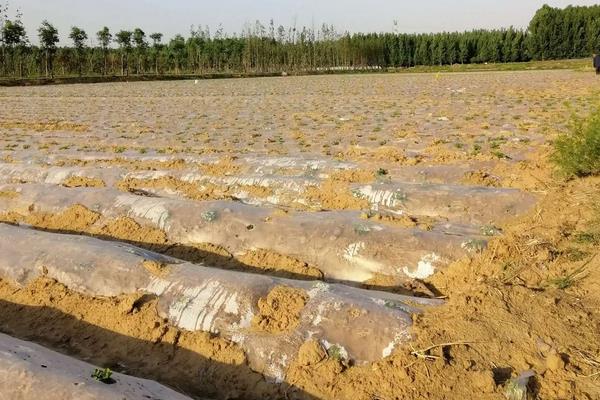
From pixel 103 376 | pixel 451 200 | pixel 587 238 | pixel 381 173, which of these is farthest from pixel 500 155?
pixel 103 376

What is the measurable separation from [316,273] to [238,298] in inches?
50.3

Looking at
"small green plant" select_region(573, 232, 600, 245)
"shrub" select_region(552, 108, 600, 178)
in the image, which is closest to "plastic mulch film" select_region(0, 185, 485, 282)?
"small green plant" select_region(573, 232, 600, 245)

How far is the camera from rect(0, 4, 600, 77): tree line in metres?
55.1

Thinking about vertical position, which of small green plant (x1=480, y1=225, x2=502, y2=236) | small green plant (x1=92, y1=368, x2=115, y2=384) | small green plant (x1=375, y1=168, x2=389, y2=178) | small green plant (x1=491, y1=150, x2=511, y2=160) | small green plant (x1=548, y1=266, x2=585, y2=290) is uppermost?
small green plant (x1=491, y1=150, x2=511, y2=160)

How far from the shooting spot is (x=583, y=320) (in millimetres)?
3732

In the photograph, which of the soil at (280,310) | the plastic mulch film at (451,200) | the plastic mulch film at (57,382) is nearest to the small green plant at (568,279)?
the plastic mulch film at (451,200)

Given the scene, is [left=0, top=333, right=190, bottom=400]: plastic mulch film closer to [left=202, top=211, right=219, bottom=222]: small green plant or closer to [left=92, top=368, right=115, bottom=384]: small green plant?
[left=92, top=368, right=115, bottom=384]: small green plant

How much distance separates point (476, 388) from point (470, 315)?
27.1 inches

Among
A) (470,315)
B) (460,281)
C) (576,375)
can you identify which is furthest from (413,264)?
(576,375)

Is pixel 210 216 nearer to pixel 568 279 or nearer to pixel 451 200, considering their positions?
pixel 451 200

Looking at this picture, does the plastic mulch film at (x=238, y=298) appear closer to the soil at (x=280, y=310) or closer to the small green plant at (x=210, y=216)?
the soil at (x=280, y=310)

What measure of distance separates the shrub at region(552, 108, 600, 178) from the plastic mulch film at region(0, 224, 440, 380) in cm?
350

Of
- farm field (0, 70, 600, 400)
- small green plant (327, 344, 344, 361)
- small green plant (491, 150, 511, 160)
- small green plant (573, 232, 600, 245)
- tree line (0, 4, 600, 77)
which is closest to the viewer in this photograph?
farm field (0, 70, 600, 400)

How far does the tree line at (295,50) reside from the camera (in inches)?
2170
